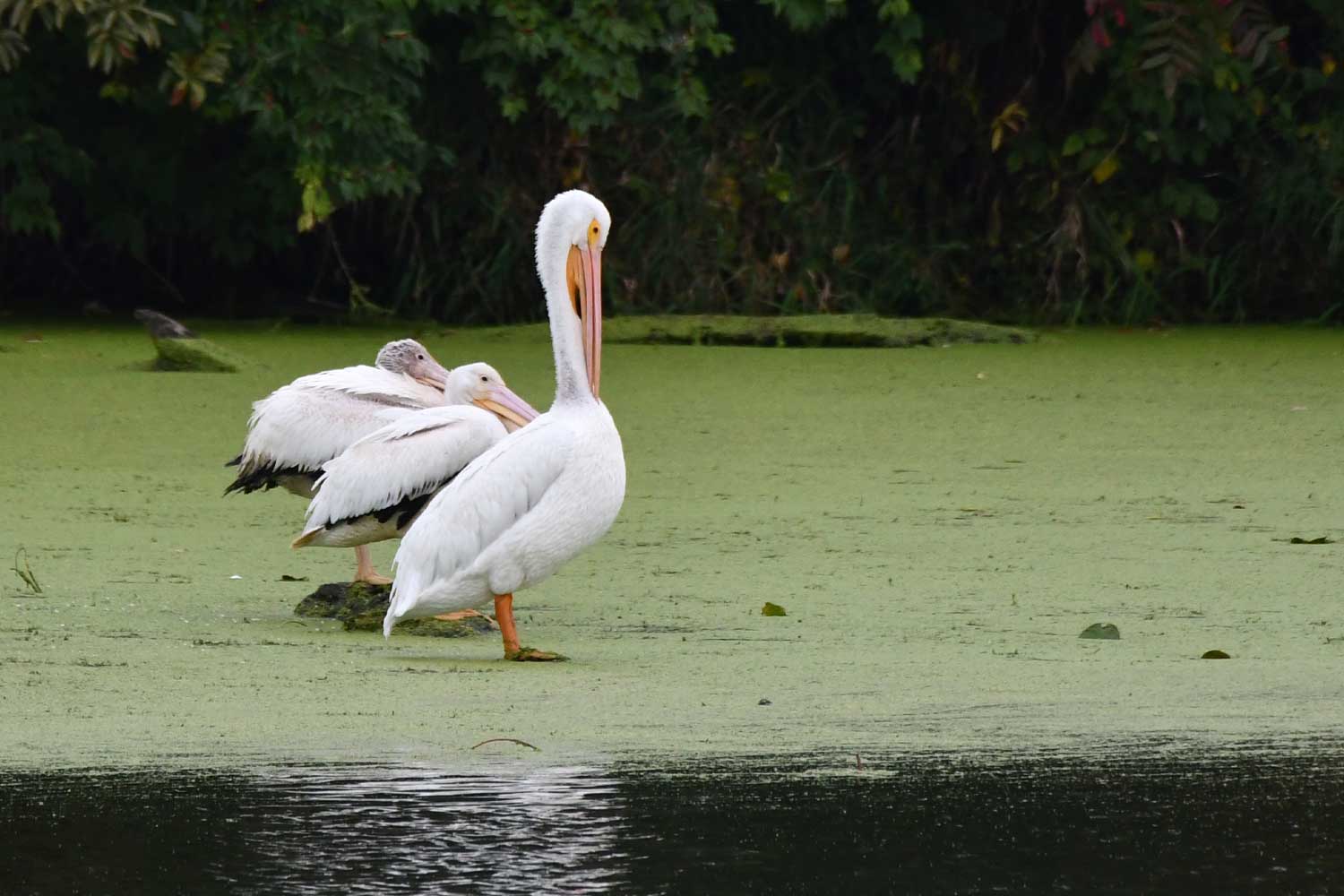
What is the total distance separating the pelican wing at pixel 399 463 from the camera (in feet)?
16.6

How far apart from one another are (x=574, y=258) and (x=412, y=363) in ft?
4.74

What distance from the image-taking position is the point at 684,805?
3332mm

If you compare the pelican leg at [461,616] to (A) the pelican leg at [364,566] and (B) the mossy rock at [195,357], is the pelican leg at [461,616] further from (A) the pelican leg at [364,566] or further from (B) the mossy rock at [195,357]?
(B) the mossy rock at [195,357]

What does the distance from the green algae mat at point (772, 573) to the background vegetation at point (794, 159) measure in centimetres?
123

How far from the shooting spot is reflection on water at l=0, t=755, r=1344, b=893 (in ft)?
9.70

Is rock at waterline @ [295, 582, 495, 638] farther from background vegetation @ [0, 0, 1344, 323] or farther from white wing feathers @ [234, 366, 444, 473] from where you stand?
background vegetation @ [0, 0, 1344, 323]

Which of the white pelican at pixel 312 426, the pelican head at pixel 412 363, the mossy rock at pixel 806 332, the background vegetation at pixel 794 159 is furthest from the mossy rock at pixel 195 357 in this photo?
the white pelican at pixel 312 426

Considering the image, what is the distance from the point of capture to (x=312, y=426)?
5512 millimetres

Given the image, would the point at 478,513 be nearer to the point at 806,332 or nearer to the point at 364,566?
the point at 364,566

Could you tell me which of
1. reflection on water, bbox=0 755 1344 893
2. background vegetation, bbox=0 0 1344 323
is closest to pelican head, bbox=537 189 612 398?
reflection on water, bbox=0 755 1344 893

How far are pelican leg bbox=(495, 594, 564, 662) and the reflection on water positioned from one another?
89 cm

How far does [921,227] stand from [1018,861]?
8.12m

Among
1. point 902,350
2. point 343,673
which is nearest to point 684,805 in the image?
point 343,673

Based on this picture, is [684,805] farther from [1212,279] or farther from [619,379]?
[1212,279]
